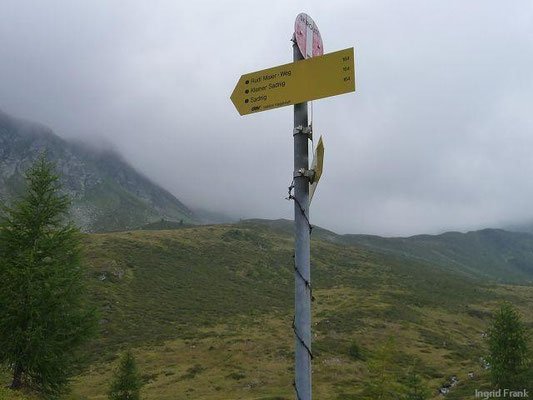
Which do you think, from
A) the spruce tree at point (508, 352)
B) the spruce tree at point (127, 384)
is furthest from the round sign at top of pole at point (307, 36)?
the spruce tree at point (508, 352)

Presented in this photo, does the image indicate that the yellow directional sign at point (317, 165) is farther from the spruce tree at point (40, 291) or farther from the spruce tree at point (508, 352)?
the spruce tree at point (508, 352)

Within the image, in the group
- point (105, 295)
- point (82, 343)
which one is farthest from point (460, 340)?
point (82, 343)

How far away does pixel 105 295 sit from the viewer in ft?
246

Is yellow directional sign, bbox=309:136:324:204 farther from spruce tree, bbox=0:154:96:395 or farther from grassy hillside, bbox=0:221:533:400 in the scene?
grassy hillside, bbox=0:221:533:400

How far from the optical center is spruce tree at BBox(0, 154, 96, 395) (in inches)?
686

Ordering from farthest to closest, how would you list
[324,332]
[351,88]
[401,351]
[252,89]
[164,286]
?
1. [164,286]
2. [324,332]
3. [401,351]
4. [252,89]
5. [351,88]

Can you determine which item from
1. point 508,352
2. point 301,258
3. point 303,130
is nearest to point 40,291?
point 301,258

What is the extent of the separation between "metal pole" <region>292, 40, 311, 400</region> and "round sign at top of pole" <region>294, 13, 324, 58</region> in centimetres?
8

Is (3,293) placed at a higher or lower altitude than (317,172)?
lower

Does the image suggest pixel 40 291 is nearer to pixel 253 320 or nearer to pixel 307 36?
pixel 307 36

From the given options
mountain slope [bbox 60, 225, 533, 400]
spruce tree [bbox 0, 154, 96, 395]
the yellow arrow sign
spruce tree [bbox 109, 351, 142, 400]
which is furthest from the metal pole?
spruce tree [bbox 109, 351, 142, 400]

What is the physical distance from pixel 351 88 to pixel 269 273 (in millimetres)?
118014

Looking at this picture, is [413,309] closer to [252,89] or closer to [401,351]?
[401,351]

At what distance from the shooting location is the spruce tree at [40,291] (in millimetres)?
17422
